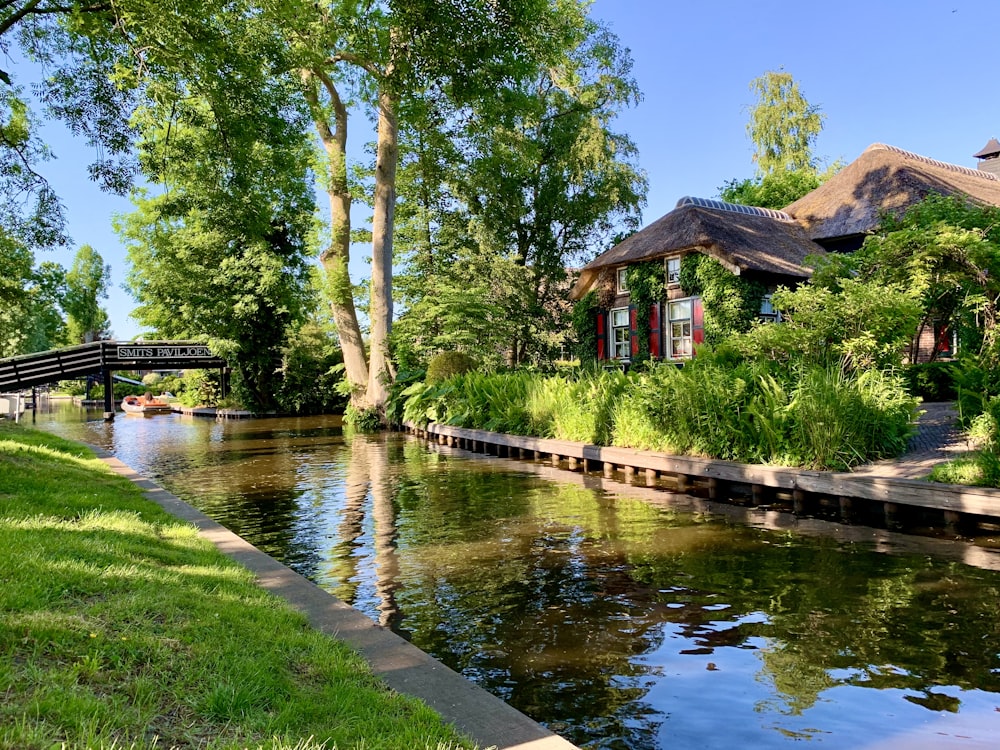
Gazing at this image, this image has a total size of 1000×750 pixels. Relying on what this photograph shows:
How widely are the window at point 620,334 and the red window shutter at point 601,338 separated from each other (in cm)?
32

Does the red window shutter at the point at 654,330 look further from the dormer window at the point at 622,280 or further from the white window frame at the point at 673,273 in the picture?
the dormer window at the point at 622,280

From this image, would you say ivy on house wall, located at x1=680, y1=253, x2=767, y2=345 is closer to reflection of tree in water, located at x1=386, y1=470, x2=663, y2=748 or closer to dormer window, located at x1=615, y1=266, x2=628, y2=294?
dormer window, located at x1=615, y1=266, x2=628, y2=294

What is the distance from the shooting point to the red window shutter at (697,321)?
79.9ft

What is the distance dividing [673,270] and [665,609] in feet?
70.1

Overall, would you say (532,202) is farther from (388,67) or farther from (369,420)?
(388,67)

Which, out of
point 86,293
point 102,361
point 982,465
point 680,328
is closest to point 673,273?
point 680,328

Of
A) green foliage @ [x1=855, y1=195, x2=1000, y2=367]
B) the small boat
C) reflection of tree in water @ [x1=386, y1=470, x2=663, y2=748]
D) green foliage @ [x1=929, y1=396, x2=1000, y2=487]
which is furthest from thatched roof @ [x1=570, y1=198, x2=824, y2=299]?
the small boat

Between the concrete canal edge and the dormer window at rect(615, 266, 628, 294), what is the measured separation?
23.1 metres

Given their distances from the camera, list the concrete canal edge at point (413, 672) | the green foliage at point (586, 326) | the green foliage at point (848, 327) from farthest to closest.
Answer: the green foliage at point (586, 326) → the green foliage at point (848, 327) → the concrete canal edge at point (413, 672)

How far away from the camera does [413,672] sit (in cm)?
381

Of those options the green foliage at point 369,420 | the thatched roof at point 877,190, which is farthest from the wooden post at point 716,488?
the green foliage at point 369,420

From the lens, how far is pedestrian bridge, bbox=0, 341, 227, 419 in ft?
103

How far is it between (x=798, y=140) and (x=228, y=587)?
1761 inches

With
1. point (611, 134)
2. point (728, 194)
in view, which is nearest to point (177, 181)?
point (611, 134)
